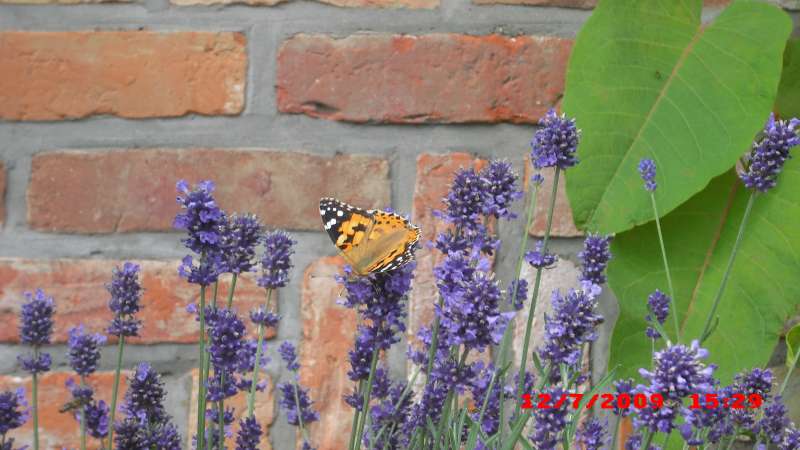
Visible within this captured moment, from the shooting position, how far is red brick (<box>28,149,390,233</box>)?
116 centimetres

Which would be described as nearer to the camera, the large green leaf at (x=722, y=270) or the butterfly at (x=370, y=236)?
the butterfly at (x=370, y=236)

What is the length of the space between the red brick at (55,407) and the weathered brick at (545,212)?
57 cm

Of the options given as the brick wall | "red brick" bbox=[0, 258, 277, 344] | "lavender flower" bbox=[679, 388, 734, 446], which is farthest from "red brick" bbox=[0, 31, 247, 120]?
"lavender flower" bbox=[679, 388, 734, 446]

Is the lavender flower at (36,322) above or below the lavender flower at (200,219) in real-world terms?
Result: below

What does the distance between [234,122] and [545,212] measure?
0.41m

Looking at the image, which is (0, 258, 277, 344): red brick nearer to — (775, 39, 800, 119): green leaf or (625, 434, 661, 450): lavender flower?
(625, 434, 661, 450): lavender flower

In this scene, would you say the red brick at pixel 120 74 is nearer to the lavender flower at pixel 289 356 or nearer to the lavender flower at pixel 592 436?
the lavender flower at pixel 289 356

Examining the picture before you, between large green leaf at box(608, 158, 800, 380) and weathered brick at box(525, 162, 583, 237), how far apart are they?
76 mm

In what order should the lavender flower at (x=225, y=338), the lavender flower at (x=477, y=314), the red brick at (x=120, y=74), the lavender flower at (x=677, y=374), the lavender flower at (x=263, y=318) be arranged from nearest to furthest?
the lavender flower at (x=677, y=374) < the lavender flower at (x=477, y=314) < the lavender flower at (x=225, y=338) < the lavender flower at (x=263, y=318) < the red brick at (x=120, y=74)

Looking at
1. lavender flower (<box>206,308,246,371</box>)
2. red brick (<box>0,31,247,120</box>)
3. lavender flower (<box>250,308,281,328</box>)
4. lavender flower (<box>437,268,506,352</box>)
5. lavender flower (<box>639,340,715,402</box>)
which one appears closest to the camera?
lavender flower (<box>639,340,715,402</box>)

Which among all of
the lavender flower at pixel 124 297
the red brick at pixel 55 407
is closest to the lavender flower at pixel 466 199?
the lavender flower at pixel 124 297

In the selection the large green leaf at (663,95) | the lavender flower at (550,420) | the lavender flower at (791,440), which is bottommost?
the lavender flower at (791,440)

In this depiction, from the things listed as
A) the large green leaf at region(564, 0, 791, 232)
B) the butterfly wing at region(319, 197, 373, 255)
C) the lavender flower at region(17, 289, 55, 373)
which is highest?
the large green leaf at region(564, 0, 791, 232)

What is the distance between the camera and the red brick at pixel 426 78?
1163 millimetres
